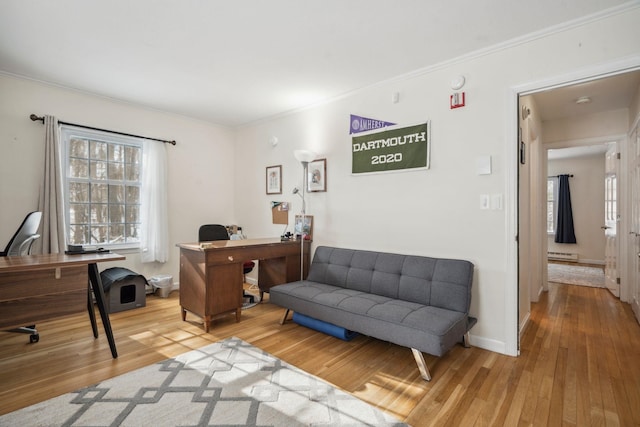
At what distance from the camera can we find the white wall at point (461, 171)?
7.59ft

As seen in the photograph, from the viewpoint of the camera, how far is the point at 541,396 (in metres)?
1.92

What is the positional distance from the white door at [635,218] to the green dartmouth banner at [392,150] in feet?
7.40

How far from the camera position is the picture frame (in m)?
3.87

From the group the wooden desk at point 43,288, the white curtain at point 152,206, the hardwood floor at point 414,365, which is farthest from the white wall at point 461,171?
the wooden desk at point 43,288

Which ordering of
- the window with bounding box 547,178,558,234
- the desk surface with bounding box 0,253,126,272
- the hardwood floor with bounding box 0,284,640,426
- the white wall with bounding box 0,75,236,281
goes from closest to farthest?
the hardwood floor with bounding box 0,284,640,426, the desk surface with bounding box 0,253,126,272, the white wall with bounding box 0,75,236,281, the window with bounding box 547,178,558,234

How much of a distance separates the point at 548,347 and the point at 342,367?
5.98ft

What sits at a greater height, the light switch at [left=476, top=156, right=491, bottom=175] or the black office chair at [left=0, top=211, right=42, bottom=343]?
the light switch at [left=476, top=156, right=491, bottom=175]

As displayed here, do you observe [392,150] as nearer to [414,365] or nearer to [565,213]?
[414,365]

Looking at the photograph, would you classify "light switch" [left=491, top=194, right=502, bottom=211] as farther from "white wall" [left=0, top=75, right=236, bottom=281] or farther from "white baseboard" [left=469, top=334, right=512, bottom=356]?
"white wall" [left=0, top=75, right=236, bottom=281]

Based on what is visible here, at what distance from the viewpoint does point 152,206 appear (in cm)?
420

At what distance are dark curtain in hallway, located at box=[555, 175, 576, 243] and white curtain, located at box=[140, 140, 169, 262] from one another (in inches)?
331

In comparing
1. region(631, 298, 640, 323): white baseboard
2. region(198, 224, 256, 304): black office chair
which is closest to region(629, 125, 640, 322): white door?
region(631, 298, 640, 323): white baseboard

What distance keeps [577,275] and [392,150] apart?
5.01m

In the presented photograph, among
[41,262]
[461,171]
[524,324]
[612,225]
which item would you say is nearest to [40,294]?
[41,262]
